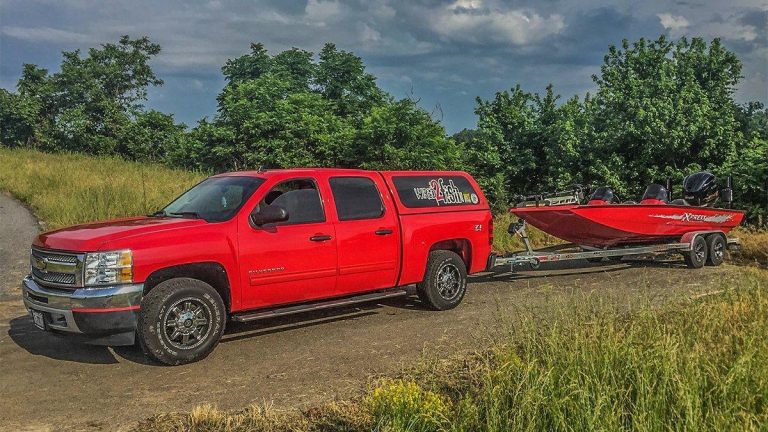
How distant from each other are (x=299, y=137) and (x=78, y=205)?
1379 cm

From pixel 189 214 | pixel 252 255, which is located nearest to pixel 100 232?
pixel 189 214

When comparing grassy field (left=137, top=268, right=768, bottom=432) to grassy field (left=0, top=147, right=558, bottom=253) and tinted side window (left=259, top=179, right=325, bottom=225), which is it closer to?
tinted side window (left=259, top=179, right=325, bottom=225)

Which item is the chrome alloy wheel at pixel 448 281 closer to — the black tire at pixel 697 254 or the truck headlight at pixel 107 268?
the truck headlight at pixel 107 268

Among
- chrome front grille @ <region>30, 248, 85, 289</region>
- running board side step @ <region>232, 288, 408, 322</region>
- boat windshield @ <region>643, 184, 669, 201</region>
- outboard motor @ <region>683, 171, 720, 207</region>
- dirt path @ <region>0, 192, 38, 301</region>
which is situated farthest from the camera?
outboard motor @ <region>683, 171, 720, 207</region>

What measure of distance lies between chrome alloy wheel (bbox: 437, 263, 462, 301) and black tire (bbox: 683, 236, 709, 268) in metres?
5.87

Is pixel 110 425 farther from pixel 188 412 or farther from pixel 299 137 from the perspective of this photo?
pixel 299 137

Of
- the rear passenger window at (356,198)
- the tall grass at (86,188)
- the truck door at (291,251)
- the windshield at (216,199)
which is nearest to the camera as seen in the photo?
the truck door at (291,251)

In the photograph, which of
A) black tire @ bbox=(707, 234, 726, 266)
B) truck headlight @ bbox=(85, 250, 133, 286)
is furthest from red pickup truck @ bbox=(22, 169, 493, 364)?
black tire @ bbox=(707, 234, 726, 266)

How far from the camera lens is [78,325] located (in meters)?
5.97

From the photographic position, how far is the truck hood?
19.8 ft

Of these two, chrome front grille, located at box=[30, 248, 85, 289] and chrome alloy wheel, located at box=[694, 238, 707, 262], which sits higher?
chrome front grille, located at box=[30, 248, 85, 289]

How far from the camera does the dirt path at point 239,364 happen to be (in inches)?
208

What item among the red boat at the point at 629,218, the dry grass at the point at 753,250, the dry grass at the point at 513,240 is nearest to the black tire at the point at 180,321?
the red boat at the point at 629,218

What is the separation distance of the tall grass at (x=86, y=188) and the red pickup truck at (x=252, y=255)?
8.40 meters
